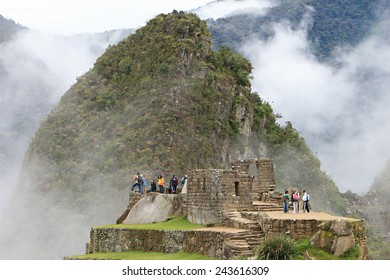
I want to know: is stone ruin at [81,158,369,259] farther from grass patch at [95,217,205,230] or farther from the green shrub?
the green shrub

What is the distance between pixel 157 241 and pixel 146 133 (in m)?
34.5

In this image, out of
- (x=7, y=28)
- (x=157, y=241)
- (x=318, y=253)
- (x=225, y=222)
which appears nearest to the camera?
(x=318, y=253)

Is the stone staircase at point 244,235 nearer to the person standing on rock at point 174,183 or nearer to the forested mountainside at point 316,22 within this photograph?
the person standing on rock at point 174,183

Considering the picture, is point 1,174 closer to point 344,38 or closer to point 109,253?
point 344,38

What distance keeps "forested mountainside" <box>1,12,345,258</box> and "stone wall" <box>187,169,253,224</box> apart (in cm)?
2922

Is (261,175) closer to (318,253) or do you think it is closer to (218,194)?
(218,194)

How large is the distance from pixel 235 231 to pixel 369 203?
54521 millimetres

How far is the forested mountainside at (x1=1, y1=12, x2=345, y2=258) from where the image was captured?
5809cm

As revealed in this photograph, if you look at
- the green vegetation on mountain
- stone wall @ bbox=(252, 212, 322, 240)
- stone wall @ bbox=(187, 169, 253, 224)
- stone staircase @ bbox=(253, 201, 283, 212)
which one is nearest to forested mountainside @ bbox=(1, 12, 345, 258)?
the green vegetation on mountain

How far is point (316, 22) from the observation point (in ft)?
314

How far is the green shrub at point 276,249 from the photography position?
1967 cm

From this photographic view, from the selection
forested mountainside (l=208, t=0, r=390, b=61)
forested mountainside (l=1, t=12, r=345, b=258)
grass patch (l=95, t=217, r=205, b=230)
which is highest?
forested mountainside (l=208, t=0, r=390, b=61)

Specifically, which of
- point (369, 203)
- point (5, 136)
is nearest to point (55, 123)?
point (5, 136)

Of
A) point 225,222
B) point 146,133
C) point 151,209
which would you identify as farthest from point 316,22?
point 225,222
